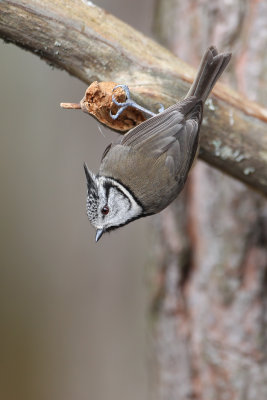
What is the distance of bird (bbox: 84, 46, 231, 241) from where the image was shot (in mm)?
2133

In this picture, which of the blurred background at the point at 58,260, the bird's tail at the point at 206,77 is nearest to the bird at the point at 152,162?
the bird's tail at the point at 206,77

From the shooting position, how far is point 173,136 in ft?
7.45

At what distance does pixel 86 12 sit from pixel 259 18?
1.14 meters

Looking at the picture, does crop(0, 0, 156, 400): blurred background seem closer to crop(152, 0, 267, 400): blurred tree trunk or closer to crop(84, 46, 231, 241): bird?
crop(152, 0, 267, 400): blurred tree trunk

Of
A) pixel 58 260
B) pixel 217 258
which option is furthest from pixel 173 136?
pixel 58 260

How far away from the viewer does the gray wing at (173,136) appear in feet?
6.93

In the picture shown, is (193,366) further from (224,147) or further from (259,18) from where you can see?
(259,18)

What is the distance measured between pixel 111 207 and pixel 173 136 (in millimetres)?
413

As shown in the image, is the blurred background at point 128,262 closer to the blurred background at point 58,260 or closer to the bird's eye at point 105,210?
the blurred background at point 58,260

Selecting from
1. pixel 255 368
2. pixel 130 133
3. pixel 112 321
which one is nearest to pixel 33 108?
pixel 112 321

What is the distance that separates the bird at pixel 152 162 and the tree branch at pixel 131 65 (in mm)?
81

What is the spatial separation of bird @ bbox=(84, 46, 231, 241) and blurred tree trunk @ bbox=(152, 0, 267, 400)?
60 centimetres

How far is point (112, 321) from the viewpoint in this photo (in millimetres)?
4219

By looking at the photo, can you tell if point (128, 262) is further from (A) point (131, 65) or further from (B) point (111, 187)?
(A) point (131, 65)
